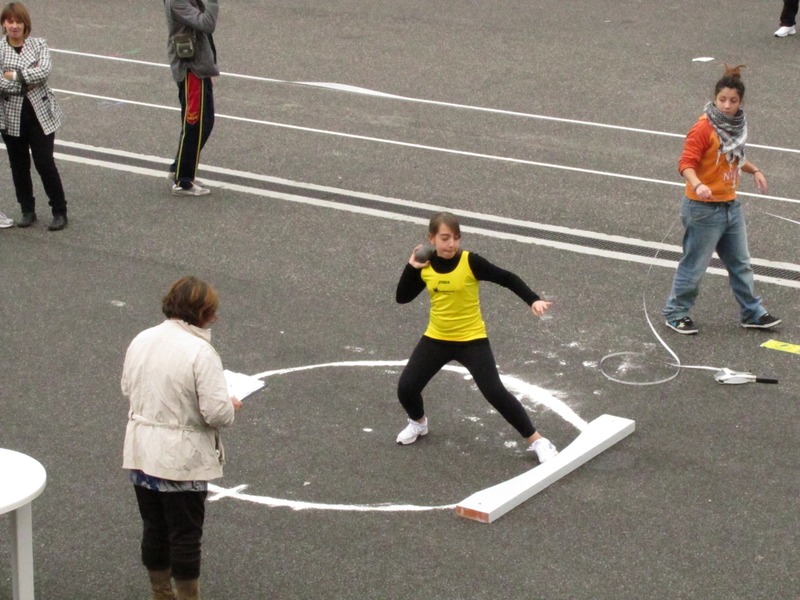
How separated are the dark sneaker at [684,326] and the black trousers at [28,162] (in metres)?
5.90

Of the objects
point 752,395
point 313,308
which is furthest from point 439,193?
point 752,395

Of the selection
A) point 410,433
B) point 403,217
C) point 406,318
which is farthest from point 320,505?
point 403,217

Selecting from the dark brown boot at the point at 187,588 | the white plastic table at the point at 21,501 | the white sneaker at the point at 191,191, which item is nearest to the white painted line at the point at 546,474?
the dark brown boot at the point at 187,588

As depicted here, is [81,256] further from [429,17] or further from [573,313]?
[429,17]

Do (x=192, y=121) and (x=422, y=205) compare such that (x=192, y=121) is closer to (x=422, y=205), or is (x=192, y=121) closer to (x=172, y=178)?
(x=172, y=178)

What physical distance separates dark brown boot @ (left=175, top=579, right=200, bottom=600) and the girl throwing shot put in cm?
202

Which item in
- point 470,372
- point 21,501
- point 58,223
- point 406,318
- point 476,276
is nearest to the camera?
point 21,501

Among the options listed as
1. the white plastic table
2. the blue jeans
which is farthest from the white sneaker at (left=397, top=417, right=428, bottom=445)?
the blue jeans

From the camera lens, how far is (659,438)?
22.7 feet

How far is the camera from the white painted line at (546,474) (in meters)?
6.02

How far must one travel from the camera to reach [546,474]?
20.7ft

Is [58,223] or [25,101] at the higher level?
[25,101]

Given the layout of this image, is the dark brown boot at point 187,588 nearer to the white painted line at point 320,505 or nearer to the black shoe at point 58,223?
the white painted line at point 320,505

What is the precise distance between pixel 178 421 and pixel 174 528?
1.63ft
